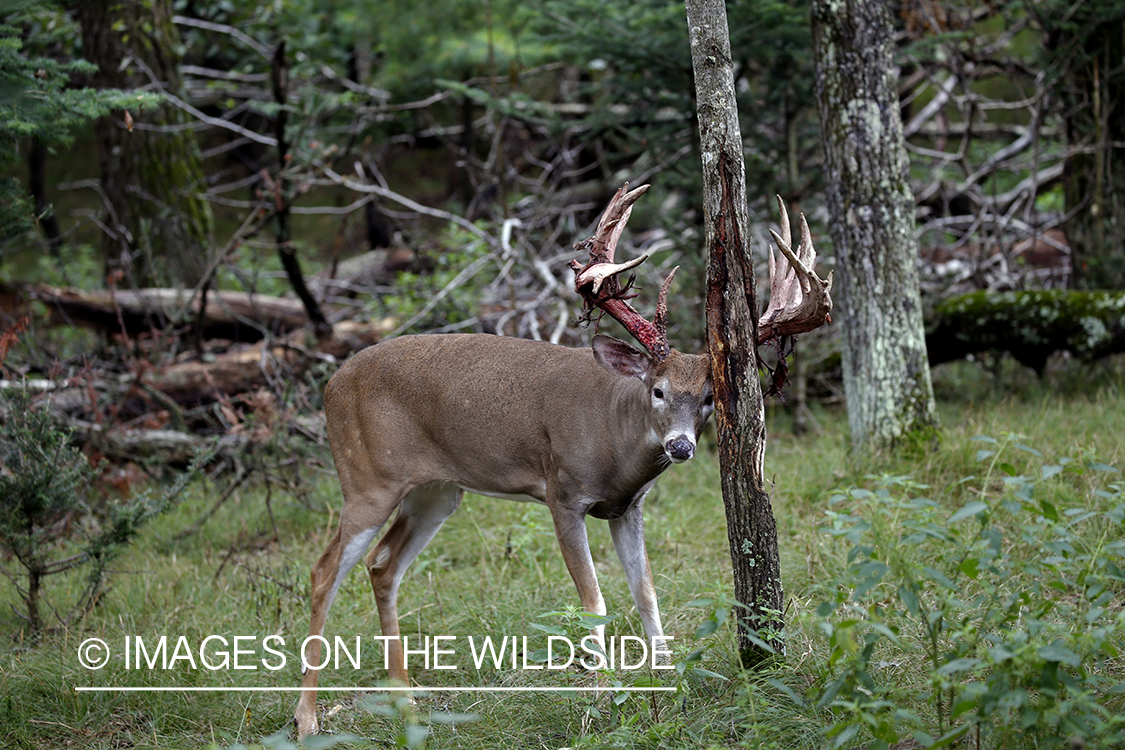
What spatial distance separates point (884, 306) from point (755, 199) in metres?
2.20

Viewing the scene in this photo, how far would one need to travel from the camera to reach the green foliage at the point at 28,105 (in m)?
4.43

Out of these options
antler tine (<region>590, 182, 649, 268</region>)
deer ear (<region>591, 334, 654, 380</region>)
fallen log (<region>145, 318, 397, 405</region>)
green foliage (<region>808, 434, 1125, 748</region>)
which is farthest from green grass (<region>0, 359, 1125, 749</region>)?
antler tine (<region>590, 182, 649, 268</region>)

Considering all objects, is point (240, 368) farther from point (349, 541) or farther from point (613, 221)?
point (613, 221)

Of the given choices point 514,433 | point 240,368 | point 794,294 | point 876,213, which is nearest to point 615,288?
point 794,294

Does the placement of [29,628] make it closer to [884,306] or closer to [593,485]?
[593,485]

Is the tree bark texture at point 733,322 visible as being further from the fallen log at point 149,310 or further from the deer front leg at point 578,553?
the fallen log at point 149,310

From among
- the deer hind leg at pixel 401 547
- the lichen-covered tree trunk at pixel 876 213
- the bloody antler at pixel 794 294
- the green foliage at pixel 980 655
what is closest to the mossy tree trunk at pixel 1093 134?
the lichen-covered tree trunk at pixel 876 213

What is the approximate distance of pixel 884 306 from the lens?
19.4ft

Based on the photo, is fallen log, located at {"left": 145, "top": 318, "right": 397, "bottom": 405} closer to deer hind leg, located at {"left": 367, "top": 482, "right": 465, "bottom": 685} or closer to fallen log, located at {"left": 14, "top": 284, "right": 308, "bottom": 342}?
fallen log, located at {"left": 14, "top": 284, "right": 308, "bottom": 342}

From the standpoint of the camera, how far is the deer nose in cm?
354

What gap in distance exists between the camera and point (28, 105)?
4359mm

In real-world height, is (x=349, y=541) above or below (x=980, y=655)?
above

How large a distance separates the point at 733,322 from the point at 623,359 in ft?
2.06

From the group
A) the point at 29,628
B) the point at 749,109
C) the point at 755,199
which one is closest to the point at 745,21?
the point at 749,109
